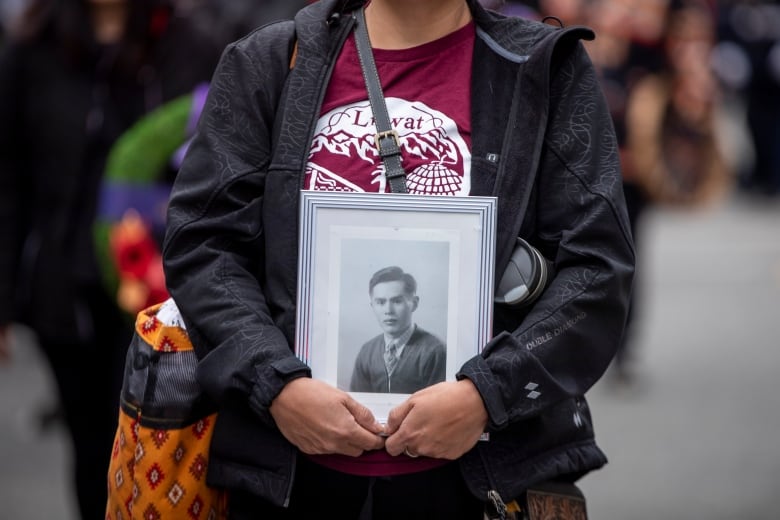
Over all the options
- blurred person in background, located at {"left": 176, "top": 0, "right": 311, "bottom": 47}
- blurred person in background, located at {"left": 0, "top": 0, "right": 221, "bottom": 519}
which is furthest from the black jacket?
blurred person in background, located at {"left": 176, "top": 0, "right": 311, "bottom": 47}

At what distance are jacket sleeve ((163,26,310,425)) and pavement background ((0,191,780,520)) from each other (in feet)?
9.82

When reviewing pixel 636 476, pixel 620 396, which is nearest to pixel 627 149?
pixel 620 396

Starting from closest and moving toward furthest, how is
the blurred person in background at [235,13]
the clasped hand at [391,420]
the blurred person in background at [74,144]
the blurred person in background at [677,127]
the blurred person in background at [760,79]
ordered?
the clasped hand at [391,420]
the blurred person in background at [74,144]
the blurred person in background at [235,13]
the blurred person in background at [677,127]
the blurred person in background at [760,79]

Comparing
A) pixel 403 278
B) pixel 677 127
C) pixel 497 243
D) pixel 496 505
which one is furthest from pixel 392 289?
pixel 677 127

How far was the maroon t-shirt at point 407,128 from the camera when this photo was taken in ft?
7.73

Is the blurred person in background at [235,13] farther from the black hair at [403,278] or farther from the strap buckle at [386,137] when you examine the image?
the black hair at [403,278]

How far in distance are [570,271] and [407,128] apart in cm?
39

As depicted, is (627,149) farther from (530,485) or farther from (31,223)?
(530,485)

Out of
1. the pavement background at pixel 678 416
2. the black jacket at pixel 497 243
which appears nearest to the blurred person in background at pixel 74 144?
the pavement background at pixel 678 416

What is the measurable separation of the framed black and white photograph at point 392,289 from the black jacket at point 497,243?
0.06 metres

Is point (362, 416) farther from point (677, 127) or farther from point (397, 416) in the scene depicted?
point (677, 127)

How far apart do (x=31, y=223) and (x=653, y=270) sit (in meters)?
6.99

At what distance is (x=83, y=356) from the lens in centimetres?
408

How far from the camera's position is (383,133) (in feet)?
7.70
